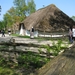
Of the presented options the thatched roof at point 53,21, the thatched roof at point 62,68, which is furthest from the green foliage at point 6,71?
the thatched roof at point 53,21

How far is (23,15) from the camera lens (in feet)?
253

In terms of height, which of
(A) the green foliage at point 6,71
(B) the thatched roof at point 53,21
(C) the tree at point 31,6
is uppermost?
(C) the tree at point 31,6

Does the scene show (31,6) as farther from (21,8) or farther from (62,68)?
(62,68)

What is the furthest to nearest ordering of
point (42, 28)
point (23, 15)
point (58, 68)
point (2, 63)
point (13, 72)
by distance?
point (23, 15) → point (42, 28) → point (2, 63) → point (13, 72) → point (58, 68)

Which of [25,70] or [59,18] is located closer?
[25,70]

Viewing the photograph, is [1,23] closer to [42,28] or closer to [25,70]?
[42,28]

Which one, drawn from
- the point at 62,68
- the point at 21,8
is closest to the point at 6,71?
the point at 62,68

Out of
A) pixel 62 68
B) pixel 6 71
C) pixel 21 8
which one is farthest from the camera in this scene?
pixel 21 8

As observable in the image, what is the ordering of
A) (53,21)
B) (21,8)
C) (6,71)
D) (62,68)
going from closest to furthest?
1. (62,68)
2. (6,71)
3. (53,21)
4. (21,8)

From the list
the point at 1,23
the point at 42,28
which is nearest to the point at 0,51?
the point at 42,28

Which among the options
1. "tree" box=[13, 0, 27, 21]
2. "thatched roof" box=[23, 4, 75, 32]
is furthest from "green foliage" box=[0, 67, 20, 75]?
"tree" box=[13, 0, 27, 21]

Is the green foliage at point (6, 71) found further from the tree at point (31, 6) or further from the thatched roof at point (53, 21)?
the tree at point (31, 6)

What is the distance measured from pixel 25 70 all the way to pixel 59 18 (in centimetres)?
3900

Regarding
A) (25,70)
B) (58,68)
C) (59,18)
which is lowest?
(25,70)
